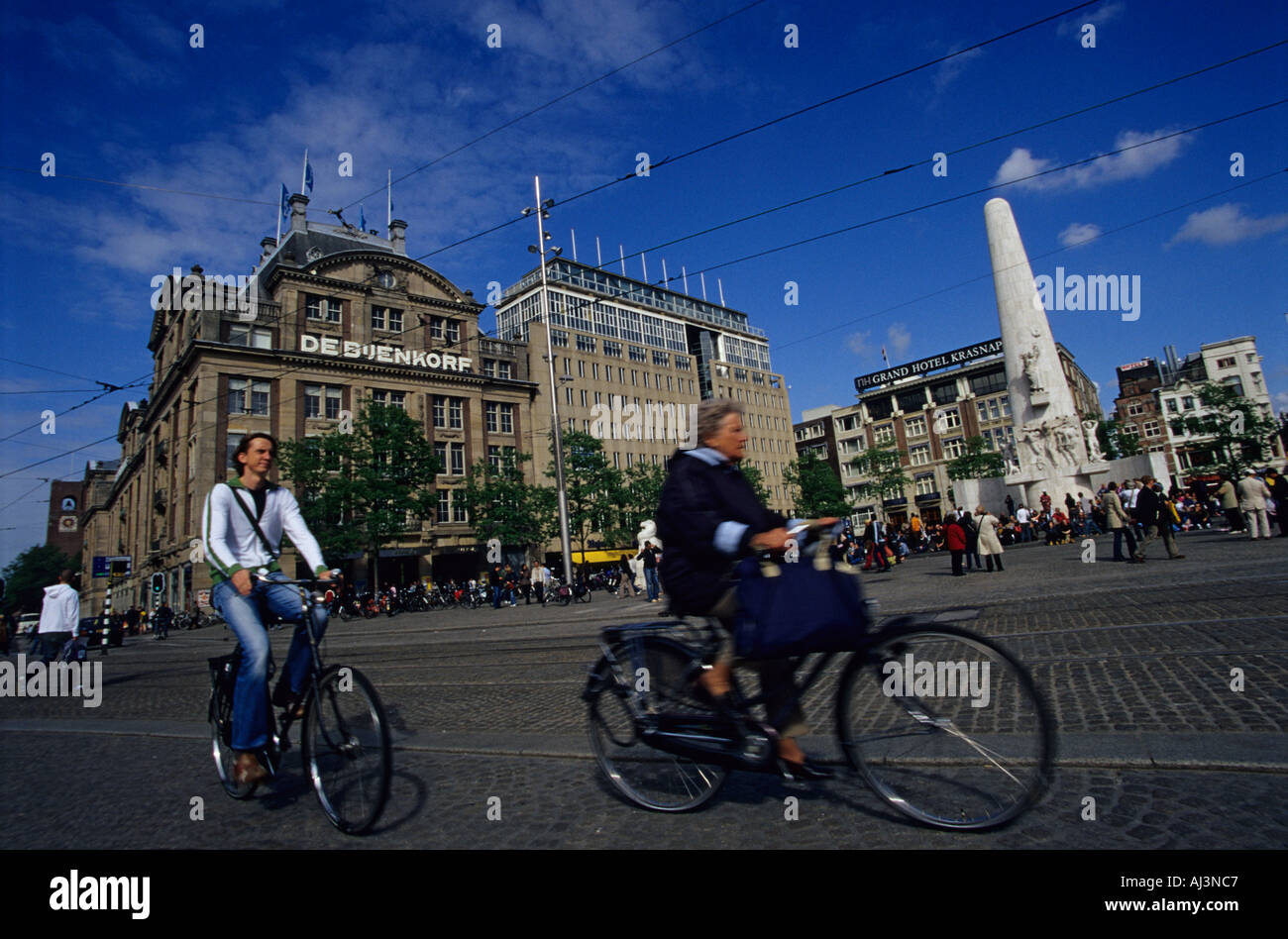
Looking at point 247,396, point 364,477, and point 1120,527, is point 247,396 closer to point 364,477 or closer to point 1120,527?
point 364,477

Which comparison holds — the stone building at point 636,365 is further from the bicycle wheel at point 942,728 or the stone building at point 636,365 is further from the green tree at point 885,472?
the bicycle wheel at point 942,728

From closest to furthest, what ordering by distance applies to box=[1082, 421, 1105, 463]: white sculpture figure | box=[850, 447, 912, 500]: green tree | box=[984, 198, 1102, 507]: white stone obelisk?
box=[984, 198, 1102, 507]: white stone obelisk → box=[1082, 421, 1105, 463]: white sculpture figure → box=[850, 447, 912, 500]: green tree

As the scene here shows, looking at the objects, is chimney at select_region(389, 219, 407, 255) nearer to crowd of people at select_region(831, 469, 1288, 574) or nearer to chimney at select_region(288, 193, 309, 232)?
chimney at select_region(288, 193, 309, 232)

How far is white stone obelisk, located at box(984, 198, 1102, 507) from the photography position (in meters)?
29.0

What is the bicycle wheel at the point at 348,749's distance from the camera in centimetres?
290

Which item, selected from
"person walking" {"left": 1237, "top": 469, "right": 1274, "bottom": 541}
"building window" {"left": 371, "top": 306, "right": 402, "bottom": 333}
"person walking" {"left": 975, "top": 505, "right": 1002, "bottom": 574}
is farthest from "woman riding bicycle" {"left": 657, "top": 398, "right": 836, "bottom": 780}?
"building window" {"left": 371, "top": 306, "right": 402, "bottom": 333}

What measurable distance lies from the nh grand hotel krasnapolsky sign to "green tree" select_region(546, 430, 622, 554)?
4632 cm

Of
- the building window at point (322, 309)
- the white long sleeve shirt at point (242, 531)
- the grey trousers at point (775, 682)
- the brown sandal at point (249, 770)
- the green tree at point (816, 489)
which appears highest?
the building window at point (322, 309)

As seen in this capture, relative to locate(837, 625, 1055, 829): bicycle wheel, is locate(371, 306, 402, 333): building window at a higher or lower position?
higher

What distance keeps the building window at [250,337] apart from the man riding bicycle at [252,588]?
41.1 meters

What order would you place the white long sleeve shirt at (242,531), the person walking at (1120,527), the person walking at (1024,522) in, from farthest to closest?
the person walking at (1024,522) → the person walking at (1120,527) → the white long sleeve shirt at (242,531)

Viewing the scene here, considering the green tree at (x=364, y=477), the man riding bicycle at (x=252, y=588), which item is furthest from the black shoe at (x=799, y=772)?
the green tree at (x=364, y=477)

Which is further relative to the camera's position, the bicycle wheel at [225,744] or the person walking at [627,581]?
the person walking at [627,581]

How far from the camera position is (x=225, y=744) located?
12.0 feet
